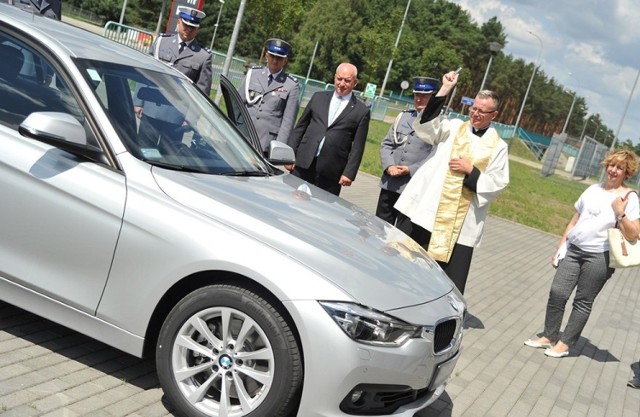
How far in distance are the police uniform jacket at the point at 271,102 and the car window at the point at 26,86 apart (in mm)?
3491

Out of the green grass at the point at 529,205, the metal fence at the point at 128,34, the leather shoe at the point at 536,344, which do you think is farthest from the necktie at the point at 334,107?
the metal fence at the point at 128,34

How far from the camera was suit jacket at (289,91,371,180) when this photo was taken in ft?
23.8

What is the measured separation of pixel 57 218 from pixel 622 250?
4.73 m

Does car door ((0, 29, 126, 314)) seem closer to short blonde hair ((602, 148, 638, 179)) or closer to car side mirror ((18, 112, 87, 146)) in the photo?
car side mirror ((18, 112, 87, 146))

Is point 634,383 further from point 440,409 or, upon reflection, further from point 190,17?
point 190,17

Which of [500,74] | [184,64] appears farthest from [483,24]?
[184,64]

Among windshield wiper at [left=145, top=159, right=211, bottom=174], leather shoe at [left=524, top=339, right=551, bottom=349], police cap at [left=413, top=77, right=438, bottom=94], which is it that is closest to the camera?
windshield wiper at [left=145, top=159, right=211, bottom=174]

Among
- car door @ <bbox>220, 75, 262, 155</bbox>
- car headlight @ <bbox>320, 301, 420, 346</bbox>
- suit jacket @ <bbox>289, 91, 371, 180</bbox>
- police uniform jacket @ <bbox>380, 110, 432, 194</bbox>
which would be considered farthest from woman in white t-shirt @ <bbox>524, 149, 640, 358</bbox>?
car headlight @ <bbox>320, 301, 420, 346</bbox>

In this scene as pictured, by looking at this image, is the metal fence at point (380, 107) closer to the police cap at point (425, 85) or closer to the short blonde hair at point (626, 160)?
the police cap at point (425, 85)

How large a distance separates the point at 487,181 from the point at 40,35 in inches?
151

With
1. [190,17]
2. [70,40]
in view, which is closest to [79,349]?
[70,40]

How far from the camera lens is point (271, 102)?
763 cm

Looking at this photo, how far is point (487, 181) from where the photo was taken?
6.52 meters

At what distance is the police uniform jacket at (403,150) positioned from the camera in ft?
24.1
